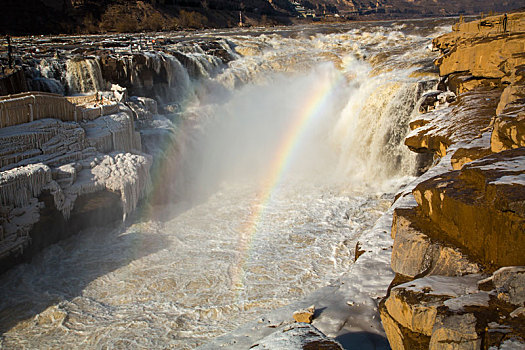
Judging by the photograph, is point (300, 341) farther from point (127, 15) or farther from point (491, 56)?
point (127, 15)

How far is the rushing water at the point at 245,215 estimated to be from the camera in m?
7.34

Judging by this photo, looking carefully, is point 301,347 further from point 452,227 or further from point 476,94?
point 476,94

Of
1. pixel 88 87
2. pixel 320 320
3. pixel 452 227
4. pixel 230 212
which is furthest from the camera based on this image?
pixel 88 87

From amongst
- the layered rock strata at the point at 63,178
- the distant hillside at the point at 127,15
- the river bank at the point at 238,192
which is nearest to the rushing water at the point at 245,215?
the river bank at the point at 238,192

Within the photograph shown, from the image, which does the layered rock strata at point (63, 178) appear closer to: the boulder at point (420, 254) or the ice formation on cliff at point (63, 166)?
the ice formation on cliff at point (63, 166)

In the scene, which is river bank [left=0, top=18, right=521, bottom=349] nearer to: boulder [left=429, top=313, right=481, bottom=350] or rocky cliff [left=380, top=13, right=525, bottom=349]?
rocky cliff [left=380, top=13, right=525, bottom=349]

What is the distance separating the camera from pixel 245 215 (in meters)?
11.6

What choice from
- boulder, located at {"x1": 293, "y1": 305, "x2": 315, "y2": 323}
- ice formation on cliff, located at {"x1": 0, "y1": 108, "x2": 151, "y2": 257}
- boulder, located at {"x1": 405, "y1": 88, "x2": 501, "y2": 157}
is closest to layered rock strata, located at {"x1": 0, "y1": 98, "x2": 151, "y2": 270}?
ice formation on cliff, located at {"x1": 0, "y1": 108, "x2": 151, "y2": 257}

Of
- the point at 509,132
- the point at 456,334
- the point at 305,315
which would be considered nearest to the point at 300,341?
the point at 456,334

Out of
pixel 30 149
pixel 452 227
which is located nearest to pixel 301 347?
pixel 452 227

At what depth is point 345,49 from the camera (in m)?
23.5

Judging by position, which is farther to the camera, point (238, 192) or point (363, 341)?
point (238, 192)

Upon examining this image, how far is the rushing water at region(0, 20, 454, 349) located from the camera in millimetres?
7336

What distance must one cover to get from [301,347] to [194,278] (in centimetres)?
521
